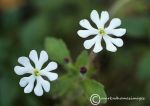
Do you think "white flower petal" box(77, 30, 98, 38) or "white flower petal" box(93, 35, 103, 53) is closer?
"white flower petal" box(93, 35, 103, 53)

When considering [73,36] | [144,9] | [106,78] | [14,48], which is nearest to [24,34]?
[14,48]

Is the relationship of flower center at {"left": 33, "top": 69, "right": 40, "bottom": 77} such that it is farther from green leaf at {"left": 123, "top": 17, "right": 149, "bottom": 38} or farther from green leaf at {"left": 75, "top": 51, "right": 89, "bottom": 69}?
green leaf at {"left": 123, "top": 17, "right": 149, "bottom": 38}

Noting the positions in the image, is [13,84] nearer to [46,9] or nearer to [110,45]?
[46,9]

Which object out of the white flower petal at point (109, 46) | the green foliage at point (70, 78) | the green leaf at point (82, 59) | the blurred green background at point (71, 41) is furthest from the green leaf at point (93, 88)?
the blurred green background at point (71, 41)

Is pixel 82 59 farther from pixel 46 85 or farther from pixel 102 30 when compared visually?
pixel 46 85

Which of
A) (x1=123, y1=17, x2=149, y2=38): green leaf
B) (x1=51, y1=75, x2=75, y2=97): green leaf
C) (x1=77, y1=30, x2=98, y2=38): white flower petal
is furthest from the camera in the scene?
(x1=123, y1=17, x2=149, y2=38): green leaf

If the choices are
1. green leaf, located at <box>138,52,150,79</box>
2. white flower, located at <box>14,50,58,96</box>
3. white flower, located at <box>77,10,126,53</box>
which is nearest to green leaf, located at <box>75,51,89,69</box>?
white flower, located at <box>77,10,126,53</box>

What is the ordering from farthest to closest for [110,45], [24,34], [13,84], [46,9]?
1. [46,9]
2. [24,34]
3. [13,84]
4. [110,45]
